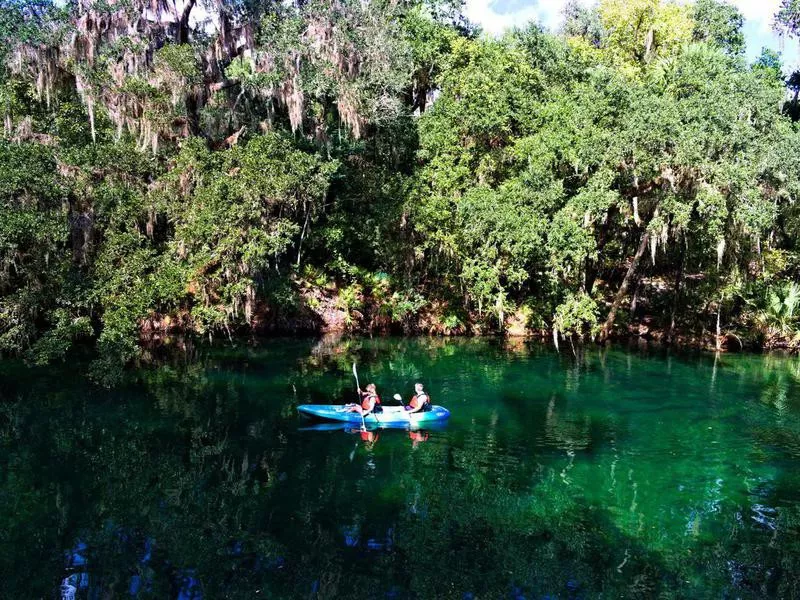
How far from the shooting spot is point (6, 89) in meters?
22.5

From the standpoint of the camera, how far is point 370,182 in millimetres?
29250

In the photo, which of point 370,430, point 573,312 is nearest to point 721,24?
point 573,312

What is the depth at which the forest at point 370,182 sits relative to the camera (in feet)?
71.7

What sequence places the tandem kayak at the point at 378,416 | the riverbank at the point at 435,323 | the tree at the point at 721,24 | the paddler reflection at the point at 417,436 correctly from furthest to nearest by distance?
the tree at the point at 721,24 < the riverbank at the point at 435,323 < the tandem kayak at the point at 378,416 < the paddler reflection at the point at 417,436

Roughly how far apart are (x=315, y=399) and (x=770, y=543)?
1176 centimetres

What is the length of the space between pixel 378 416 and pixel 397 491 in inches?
169

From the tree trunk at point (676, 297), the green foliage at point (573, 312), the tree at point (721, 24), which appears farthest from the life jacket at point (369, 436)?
the tree at point (721, 24)

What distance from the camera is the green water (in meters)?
9.87

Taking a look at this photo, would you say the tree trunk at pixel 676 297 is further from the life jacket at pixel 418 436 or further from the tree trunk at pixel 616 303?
the life jacket at pixel 418 436

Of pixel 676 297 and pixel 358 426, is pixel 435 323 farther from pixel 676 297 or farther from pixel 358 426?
pixel 358 426

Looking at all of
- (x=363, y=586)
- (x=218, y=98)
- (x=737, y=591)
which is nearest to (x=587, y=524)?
(x=737, y=591)

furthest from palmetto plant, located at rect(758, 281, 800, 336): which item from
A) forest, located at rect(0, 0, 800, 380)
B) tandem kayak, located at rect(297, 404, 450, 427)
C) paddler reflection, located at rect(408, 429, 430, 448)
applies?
paddler reflection, located at rect(408, 429, 430, 448)

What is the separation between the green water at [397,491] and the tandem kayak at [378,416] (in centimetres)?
52

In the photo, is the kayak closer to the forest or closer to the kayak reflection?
the kayak reflection
